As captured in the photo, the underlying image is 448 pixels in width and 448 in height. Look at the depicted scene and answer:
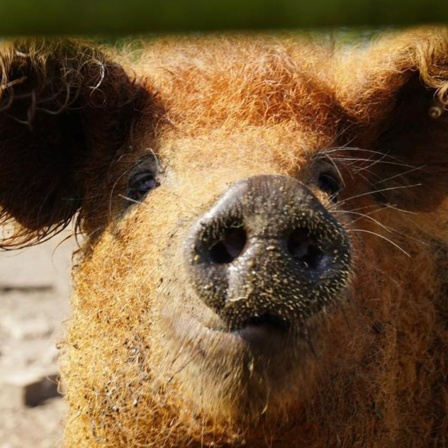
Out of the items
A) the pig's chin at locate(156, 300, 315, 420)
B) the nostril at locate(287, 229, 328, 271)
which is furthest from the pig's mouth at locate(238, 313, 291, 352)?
the nostril at locate(287, 229, 328, 271)

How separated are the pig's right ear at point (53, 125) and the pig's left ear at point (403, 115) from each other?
1074mm

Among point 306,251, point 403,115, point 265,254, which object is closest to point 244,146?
point 306,251

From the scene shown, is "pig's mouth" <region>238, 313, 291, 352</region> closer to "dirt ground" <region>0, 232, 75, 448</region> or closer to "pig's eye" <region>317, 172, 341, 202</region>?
"pig's eye" <region>317, 172, 341, 202</region>

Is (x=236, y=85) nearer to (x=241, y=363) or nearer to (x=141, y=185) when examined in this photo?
(x=141, y=185)

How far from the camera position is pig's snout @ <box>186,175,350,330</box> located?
7.36 ft

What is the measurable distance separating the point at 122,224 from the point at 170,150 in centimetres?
37

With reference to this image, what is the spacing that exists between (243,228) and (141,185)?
1022 millimetres

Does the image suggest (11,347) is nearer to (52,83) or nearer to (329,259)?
(52,83)

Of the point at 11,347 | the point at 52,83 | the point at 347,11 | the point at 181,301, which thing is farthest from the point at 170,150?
the point at 11,347

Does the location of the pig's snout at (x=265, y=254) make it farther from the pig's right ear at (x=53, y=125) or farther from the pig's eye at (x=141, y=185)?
the pig's right ear at (x=53, y=125)

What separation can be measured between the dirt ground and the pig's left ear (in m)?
2.10

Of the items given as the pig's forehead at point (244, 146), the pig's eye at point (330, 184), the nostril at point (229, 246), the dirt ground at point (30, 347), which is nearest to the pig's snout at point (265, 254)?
the nostril at point (229, 246)

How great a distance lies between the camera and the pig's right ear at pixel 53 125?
3.05 meters

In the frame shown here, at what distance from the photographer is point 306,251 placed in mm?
2404
